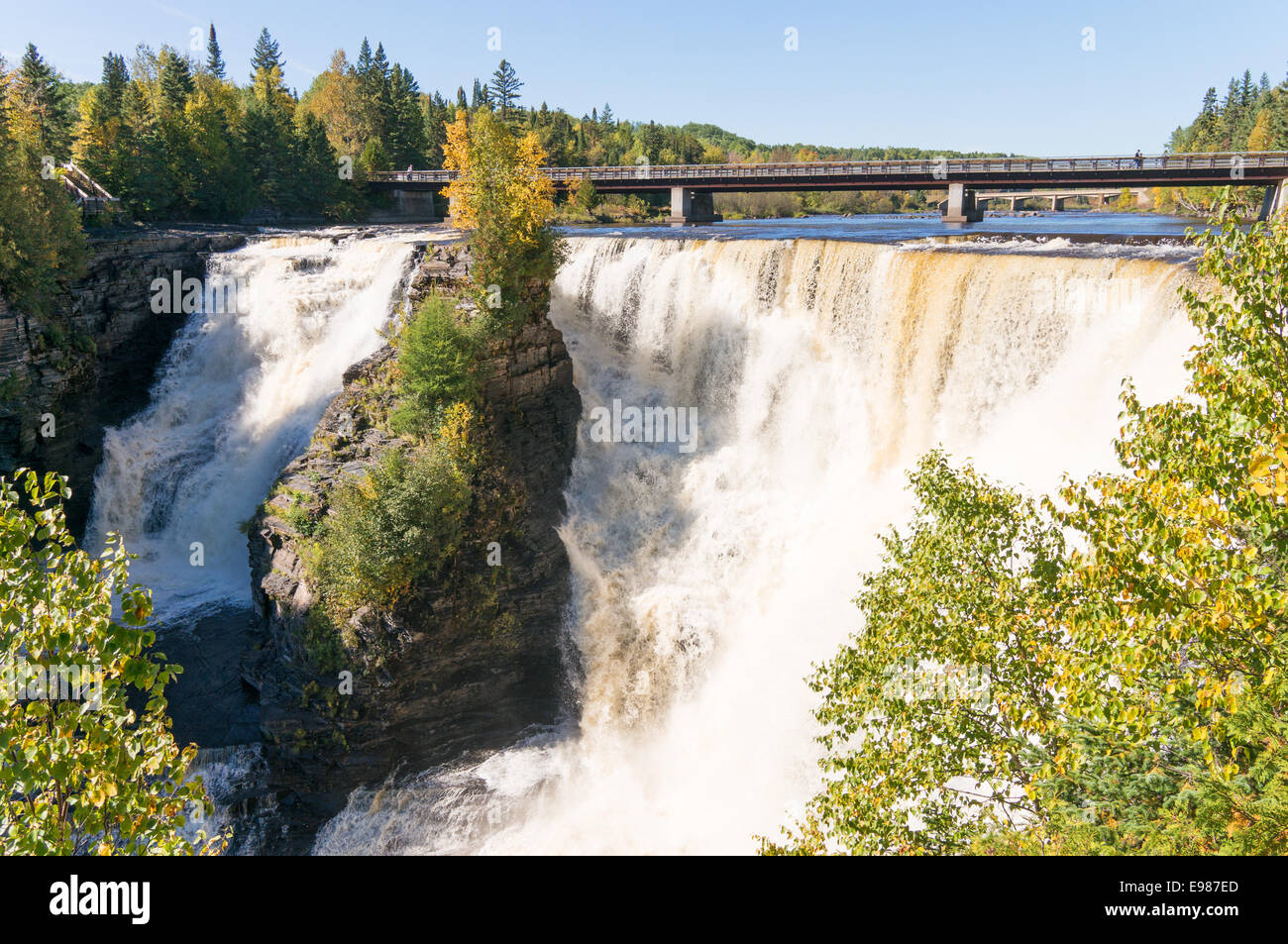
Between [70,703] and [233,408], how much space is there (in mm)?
27307

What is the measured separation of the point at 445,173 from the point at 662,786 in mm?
57903

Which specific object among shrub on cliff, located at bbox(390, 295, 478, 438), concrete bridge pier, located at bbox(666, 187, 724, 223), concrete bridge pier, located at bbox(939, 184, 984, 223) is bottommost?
shrub on cliff, located at bbox(390, 295, 478, 438)

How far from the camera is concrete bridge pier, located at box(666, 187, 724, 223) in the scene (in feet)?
185

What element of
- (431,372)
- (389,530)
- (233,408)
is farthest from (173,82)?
(389,530)

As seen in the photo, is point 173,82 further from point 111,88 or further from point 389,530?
point 389,530

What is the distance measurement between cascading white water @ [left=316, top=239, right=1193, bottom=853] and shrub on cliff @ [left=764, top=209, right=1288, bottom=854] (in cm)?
893

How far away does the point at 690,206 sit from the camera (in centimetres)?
5738

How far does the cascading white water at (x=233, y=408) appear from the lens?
28.6m

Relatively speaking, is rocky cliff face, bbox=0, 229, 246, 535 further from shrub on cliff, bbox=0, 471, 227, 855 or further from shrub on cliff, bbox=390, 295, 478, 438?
shrub on cliff, bbox=0, 471, 227, 855

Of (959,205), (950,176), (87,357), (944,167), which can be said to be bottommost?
(87,357)

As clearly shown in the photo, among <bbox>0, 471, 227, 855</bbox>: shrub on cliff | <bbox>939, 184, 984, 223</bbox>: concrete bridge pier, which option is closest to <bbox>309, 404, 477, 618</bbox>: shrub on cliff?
<bbox>0, 471, 227, 855</bbox>: shrub on cliff

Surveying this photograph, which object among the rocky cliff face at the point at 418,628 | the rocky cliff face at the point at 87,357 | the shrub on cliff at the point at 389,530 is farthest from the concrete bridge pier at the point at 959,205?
the rocky cliff face at the point at 87,357
